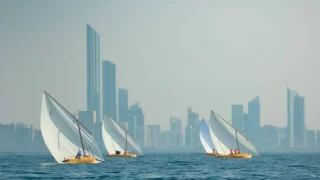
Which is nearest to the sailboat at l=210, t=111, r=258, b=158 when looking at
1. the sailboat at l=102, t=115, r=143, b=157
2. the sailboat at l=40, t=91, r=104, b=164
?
the sailboat at l=102, t=115, r=143, b=157

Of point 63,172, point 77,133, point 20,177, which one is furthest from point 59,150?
point 20,177

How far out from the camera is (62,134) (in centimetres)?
11862

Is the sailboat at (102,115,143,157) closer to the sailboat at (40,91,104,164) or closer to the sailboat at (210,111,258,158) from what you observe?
the sailboat at (210,111,258,158)

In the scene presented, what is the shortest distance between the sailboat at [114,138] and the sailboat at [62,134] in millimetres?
61709

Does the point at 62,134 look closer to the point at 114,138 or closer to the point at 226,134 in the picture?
the point at 226,134

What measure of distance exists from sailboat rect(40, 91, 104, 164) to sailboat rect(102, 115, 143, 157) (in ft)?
202

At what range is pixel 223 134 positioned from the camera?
165 metres

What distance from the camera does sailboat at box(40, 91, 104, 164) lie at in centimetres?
11606

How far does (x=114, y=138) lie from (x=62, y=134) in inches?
2788

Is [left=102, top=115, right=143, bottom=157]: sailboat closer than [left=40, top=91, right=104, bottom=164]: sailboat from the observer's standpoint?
No

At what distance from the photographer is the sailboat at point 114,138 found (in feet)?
614

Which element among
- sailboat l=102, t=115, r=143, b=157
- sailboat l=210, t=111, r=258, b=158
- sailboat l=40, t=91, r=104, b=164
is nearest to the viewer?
sailboat l=40, t=91, r=104, b=164

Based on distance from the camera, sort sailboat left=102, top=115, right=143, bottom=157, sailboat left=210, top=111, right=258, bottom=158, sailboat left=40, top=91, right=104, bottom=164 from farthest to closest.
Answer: sailboat left=102, top=115, right=143, bottom=157 → sailboat left=210, top=111, right=258, bottom=158 → sailboat left=40, top=91, right=104, bottom=164

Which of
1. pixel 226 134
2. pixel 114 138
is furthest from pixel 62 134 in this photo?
pixel 114 138
